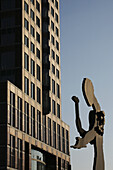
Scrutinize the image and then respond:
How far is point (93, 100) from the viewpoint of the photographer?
1054 centimetres

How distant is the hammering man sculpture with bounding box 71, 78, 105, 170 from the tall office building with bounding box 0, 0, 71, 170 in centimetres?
4585

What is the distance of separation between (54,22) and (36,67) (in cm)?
1557

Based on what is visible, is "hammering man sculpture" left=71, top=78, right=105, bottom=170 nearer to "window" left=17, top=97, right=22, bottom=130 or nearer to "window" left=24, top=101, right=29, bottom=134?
"window" left=17, top=97, right=22, bottom=130

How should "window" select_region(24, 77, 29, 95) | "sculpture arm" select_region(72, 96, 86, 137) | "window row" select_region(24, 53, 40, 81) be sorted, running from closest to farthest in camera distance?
"sculpture arm" select_region(72, 96, 86, 137)
"window" select_region(24, 77, 29, 95)
"window row" select_region(24, 53, 40, 81)

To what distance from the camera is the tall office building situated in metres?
58.5

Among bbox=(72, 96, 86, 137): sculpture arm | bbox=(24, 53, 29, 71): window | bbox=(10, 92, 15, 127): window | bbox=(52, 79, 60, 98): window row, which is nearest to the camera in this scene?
bbox=(72, 96, 86, 137): sculpture arm

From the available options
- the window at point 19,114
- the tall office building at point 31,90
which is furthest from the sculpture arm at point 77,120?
the window at point 19,114

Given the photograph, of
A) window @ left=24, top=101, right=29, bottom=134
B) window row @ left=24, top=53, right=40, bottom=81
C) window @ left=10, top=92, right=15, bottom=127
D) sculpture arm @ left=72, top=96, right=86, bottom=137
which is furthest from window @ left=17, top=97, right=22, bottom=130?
sculpture arm @ left=72, top=96, right=86, bottom=137

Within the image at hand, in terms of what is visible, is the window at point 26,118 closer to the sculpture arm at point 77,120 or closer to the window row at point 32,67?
the window row at point 32,67

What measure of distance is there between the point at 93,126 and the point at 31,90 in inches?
2314

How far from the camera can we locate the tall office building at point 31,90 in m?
58.5

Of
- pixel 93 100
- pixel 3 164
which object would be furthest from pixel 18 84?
pixel 93 100

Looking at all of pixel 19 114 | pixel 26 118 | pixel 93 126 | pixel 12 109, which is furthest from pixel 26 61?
pixel 93 126

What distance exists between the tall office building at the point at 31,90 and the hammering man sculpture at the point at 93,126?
45.9 m
